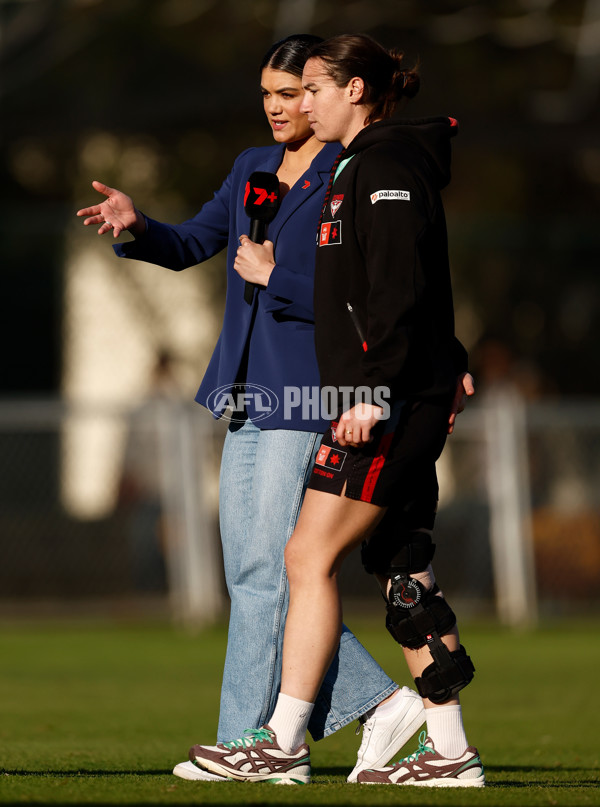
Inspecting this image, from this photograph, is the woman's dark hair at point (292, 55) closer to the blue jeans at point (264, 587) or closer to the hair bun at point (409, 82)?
the hair bun at point (409, 82)

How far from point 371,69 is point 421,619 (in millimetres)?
1697

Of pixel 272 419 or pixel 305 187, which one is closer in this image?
pixel 272 419

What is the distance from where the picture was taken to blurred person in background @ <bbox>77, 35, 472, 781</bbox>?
4.55 m

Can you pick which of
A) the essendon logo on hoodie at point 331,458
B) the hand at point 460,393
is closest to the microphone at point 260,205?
the essendon logo on hoodie at point 331,458

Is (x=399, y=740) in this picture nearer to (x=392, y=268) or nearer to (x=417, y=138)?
(x=392, y=268)

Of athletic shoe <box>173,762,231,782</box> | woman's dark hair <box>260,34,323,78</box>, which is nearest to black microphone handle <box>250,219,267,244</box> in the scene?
woman's dark hair <box>260,34,323,78</box>

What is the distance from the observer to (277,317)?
4.61m

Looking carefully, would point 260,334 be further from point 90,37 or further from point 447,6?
point 447,6

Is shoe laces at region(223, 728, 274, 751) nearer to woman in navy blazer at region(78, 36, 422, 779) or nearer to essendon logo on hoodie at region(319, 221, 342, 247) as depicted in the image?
woman in navy blazer at region(78, 36, 422, 779)

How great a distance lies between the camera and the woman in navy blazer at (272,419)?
4547 millimetres

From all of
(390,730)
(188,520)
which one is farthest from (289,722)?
(188,520)

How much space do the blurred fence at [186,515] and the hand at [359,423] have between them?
8402 millimetres

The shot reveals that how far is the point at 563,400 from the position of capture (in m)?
15.4

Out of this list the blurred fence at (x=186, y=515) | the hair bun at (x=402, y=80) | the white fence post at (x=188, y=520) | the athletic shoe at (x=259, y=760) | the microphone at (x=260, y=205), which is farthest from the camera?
the blurred fence at (x=186, y=515)
